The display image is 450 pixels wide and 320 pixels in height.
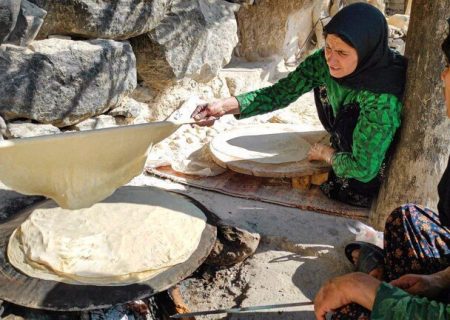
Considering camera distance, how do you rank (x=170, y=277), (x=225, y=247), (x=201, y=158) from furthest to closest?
1. (x=201, y=158)
2. (x=225, y=247)
3. (x=170, y=277)

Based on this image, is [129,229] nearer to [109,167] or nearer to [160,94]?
[109,167]

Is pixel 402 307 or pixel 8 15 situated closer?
pixel 402 307

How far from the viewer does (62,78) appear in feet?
8.64

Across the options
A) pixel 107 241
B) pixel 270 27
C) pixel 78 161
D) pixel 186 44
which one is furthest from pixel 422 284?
pixel 270 27

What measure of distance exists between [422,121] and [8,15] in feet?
6.70

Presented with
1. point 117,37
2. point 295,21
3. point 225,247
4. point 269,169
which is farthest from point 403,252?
point 295,21

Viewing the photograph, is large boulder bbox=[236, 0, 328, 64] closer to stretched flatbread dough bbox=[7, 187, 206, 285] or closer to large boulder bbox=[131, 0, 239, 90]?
large boulder bbox=[131, 0, 239, 90]

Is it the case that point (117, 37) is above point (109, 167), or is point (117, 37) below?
above

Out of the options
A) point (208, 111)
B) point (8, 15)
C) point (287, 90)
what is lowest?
point (208, 111)

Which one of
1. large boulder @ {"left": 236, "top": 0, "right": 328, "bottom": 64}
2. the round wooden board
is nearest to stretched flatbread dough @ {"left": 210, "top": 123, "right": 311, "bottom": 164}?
the round wooden board

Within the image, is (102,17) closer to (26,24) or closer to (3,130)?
(26,24)

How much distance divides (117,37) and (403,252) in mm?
2226

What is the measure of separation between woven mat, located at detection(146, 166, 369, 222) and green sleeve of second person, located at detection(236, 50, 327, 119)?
50 cm

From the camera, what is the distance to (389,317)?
128cm
